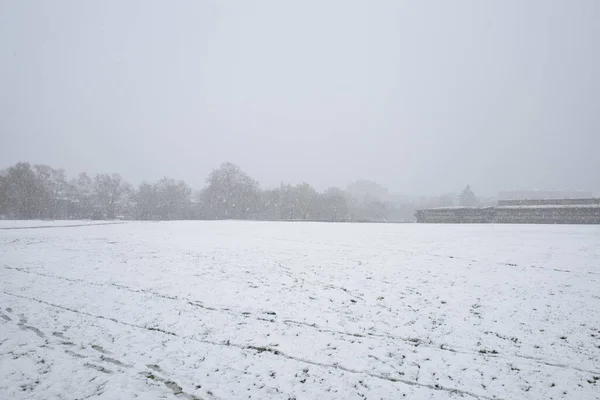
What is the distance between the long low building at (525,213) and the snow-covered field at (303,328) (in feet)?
81.6

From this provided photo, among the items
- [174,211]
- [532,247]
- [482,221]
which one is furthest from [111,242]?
[174,211]

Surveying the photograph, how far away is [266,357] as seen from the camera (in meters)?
6.66

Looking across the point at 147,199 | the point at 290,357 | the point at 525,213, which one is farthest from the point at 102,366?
the point at 147,199

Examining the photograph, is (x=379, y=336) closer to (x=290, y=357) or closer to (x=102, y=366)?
(x=290, y=357)

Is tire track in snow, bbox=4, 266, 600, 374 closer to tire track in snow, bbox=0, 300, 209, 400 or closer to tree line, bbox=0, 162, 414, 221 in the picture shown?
tire track in snow, bbox=0, 300, 209, 400

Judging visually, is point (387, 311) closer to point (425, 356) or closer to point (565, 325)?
point (425, 356)

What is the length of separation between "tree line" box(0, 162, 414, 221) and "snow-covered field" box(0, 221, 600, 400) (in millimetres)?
64116

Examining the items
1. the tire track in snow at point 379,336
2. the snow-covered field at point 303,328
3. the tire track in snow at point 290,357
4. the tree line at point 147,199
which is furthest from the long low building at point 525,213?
the tire track in snow at point 290,357

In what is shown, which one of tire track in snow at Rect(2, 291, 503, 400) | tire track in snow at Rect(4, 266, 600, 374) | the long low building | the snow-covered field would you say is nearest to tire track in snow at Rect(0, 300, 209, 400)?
the snow-covered field

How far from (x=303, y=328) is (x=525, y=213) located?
128 ft

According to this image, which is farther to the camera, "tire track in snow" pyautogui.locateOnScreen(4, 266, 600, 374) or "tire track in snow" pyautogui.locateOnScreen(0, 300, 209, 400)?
"tire track in snow" pyautogui.locateOnScreen(4, 266, 600, 374)

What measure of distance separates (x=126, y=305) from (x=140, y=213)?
8921 centimetres

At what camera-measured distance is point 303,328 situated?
788 cm

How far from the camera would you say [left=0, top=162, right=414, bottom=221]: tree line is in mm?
69281
